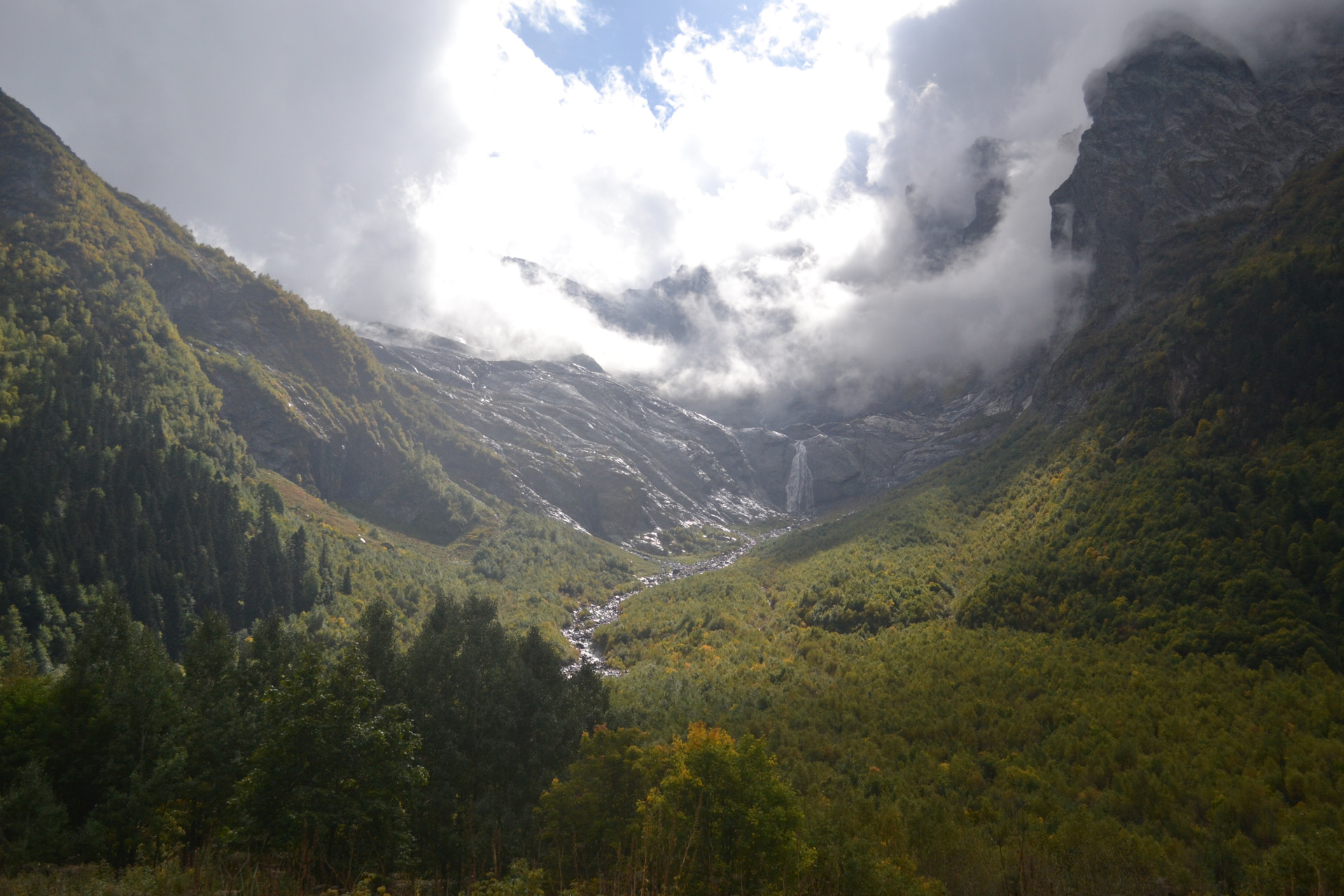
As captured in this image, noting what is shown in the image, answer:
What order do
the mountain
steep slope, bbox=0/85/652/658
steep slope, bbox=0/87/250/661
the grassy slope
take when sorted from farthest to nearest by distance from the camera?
steep slope, bbox=0/85/652/658 < steep slope, bbox=0/87/250/661 < the grassy slope < the mountain

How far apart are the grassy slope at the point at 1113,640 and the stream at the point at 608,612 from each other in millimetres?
5669

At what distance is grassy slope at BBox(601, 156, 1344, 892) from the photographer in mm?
26844

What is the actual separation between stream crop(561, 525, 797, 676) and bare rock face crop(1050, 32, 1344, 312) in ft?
362

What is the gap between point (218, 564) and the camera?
105062mm

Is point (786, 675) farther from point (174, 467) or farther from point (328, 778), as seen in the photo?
point (174, 467)

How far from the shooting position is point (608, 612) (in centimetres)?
12312

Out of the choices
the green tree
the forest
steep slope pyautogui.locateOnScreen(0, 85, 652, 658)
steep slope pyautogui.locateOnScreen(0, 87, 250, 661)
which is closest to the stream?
the forest

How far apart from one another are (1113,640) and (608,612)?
291ft

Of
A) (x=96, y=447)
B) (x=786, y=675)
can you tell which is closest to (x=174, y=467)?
(x=96, y=447)

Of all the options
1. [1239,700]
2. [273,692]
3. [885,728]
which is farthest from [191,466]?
[1239,700]

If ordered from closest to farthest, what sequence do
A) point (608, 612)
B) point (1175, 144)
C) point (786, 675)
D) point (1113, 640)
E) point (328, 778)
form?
point (328, 778)
point (1113, 640)
point (786, 675)
point (608, 612)
point (1175, 144)

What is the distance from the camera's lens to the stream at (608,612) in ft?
291

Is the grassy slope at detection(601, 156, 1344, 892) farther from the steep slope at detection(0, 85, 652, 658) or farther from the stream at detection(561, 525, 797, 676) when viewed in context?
the steep slope at detection(0, 85, 652, 658)

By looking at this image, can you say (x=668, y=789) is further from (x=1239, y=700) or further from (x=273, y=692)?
(x=1239, y=700)
